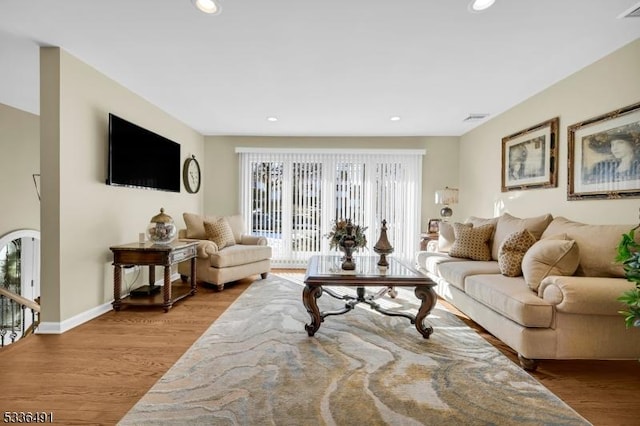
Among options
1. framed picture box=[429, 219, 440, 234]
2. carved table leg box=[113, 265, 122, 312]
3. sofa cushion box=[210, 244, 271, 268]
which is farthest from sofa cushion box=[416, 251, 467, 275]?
carved table leg box=[113, 265, 122, 312]

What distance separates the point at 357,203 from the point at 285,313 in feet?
9.71

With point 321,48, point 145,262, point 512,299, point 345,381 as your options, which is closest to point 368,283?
point 345,381

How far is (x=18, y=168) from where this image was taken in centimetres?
411

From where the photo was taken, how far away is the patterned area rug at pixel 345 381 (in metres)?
1.61

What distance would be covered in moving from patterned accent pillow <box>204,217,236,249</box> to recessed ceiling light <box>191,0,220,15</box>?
9.57ft

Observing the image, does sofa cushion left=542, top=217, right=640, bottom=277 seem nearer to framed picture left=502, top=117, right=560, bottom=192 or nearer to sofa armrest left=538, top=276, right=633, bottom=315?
sofa armrest left=538, top=276, right=633, bottom=315

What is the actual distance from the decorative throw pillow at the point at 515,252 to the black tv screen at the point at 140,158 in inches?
158

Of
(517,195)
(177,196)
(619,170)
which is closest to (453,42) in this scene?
(619,170)

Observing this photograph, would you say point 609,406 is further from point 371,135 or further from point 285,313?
point 371,135

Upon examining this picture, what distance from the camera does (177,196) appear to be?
4.79 m

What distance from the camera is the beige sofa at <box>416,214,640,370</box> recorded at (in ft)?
6.60

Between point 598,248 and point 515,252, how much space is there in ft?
1.88

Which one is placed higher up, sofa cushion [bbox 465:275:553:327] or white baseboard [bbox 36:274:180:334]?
sofa cushion [bbox 465:275:553:327]

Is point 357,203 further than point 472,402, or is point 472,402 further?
point 357,203
